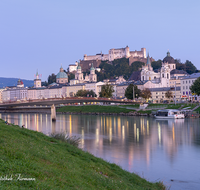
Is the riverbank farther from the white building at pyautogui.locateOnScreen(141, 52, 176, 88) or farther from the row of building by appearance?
the white building at pyautogui.locateOnScreen(141, 52, 176, 88)

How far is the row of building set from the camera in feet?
323

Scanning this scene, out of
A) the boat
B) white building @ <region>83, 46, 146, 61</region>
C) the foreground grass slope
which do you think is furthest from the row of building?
the foreground grass slope

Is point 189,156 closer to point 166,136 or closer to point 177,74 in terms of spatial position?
point 166,136

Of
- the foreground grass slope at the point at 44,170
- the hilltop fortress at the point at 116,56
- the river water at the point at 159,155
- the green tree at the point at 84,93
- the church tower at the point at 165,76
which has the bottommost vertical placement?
the river water at the point at 159,155

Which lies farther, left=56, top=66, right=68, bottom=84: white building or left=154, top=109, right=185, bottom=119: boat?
left=56, top=66, right=68, bottom=84: white building

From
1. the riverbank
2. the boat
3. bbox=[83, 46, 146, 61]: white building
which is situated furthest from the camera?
bbox=[83, 46, 146, 61]: white building

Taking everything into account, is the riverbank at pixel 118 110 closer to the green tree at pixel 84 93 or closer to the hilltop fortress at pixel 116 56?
the green tree at pixel 84 93

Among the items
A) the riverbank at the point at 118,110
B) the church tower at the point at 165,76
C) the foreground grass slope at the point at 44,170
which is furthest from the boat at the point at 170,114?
the church tower at the point at 165,76

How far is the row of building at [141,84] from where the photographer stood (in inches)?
3871

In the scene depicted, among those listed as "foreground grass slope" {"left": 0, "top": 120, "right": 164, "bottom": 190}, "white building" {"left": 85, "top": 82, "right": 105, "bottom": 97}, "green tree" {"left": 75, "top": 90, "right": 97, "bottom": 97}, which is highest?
"white building" {"left": 85, "top": 82, "right": 105, "bottom": 97}

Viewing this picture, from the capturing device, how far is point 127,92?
87312mm

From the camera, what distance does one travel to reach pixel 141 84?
11344 centimetres

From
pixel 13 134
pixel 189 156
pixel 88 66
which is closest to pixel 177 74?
pixel 88 66

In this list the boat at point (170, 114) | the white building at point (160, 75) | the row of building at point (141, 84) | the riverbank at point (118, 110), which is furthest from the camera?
the white building at point (160, 75)
